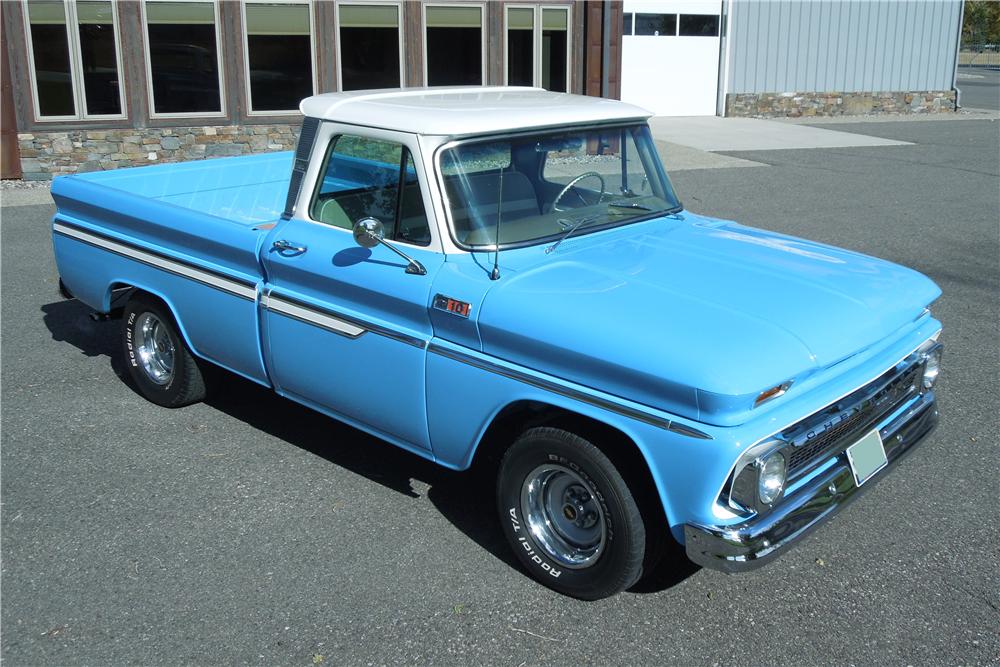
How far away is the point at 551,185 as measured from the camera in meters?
4.50

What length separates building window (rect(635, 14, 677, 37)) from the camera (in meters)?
21.4

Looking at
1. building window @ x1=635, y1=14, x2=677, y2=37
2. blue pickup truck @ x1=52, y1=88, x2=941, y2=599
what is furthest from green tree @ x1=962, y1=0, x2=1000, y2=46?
blue pickup truck @ x1=52, y1=88, x2=941, y2=599

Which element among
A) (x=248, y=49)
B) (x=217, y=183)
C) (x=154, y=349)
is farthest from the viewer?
(x=248, y=49)

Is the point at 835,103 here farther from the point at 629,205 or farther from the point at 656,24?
the point at 629,205

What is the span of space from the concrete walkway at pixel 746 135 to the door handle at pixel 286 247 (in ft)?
45.1

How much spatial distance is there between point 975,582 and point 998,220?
27.6 feet

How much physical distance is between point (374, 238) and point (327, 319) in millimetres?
565

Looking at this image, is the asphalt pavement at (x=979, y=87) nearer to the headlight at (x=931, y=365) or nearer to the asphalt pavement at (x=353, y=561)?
the asphalt pavement at (x=353, y=561)

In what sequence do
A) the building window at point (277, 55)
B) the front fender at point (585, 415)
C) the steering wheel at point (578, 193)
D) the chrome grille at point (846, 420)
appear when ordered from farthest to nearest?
the building window at point (277, 55) → the steering wheel at point (578, 193) → the chrome grille at point (846, 420) → the front fender at point (585, 415)

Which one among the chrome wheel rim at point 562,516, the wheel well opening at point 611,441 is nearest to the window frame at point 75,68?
the wheel well opening at point 611,441

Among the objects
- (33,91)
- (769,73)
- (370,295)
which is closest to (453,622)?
(370,295)

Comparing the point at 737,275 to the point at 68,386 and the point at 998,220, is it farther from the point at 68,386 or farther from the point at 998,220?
the point at 998,220

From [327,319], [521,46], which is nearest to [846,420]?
[327,319]

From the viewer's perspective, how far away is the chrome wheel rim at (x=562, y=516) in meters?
3.74
